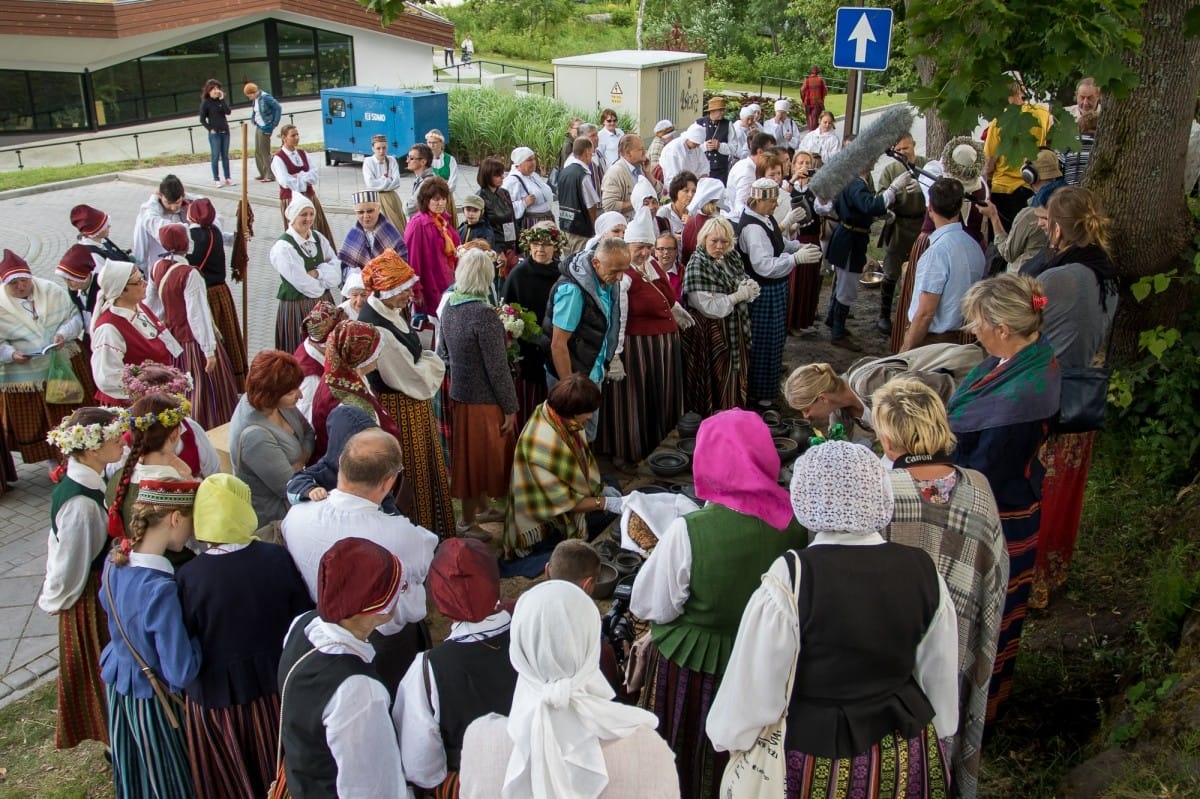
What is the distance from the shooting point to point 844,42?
8836 mm

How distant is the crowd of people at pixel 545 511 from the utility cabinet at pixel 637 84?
12909 mm

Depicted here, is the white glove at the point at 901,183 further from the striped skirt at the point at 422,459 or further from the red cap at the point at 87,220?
the red cap at the point at 87,220

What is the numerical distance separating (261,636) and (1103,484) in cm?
522

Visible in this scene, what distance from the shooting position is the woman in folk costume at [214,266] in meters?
7.49

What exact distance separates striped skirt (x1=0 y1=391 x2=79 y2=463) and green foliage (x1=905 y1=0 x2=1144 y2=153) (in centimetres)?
591

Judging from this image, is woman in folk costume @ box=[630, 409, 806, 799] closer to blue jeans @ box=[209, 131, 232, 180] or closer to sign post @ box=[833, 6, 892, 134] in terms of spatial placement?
sign post @ box=[833, 6, 892, 134]

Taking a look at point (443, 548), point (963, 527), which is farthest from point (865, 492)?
point (443, 548)

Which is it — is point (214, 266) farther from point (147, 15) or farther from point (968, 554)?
point (147, 15)

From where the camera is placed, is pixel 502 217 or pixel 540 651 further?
pixel 502 217

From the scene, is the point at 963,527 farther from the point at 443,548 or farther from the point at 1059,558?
the point at 1059,558

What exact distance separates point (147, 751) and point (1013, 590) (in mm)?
3567

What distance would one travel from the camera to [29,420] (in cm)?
653

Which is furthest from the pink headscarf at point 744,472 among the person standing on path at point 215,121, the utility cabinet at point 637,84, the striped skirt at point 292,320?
the utility cabinet at point 637,84

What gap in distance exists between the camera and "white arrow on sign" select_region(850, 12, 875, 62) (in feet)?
28.7
